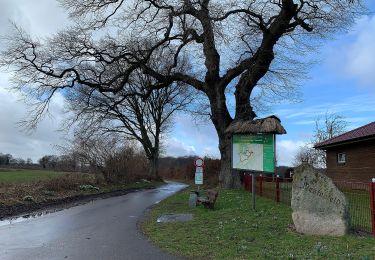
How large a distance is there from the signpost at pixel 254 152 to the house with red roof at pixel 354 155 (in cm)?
1044

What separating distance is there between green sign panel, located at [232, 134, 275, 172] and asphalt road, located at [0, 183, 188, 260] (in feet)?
13.8

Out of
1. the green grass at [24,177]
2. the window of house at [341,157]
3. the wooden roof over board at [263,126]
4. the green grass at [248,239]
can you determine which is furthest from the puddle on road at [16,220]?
the window of house at [341,157]

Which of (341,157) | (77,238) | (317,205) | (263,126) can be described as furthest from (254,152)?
(341,157)

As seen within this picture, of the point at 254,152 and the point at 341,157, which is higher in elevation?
the point at 341,157

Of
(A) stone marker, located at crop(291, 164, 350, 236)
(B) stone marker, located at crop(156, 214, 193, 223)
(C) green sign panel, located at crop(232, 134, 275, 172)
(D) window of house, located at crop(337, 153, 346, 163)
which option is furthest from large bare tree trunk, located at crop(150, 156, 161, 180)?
(A) stone marker, located at crop(291, 164, 350, 236)

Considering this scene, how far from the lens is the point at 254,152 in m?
16.4

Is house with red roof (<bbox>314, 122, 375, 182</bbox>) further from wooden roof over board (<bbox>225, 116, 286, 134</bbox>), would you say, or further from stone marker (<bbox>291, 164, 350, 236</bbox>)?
stone marker (<bbox>291, 164, 350, 236</bbox>)

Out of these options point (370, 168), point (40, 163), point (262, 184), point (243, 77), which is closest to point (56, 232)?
point (262, 184)

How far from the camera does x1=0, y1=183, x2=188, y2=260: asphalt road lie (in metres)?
9.47

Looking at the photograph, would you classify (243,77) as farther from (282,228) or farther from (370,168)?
(282,228)

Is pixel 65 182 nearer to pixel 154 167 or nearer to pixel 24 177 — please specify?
pixel 24 177

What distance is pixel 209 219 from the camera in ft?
46.0

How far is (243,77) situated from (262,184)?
22.6ft

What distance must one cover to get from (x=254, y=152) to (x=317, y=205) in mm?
5599
